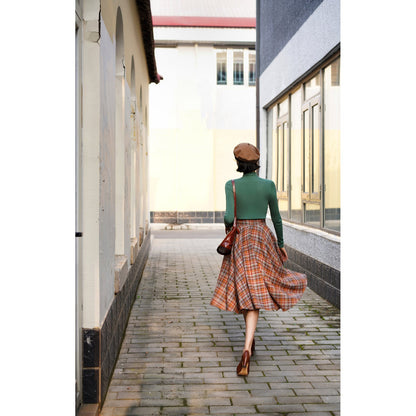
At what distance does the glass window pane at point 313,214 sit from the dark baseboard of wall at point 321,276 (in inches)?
22.3

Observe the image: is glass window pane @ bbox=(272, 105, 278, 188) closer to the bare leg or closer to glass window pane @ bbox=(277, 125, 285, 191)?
glass window pane @ bbox=(277, 125, 285, 191)

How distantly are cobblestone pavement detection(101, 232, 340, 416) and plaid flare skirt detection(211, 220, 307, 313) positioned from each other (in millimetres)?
578

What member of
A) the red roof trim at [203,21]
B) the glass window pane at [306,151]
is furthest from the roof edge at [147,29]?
the red roof trim at [203,21]

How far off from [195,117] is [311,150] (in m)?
16.7

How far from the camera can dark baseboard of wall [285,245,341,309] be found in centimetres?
777

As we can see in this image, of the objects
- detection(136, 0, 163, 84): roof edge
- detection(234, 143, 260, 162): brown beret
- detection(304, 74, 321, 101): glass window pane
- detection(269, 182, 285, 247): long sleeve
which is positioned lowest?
detection(269, 182, 285, 247): long sleeve

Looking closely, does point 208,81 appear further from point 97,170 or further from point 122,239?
point 97,170

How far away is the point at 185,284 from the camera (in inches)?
390

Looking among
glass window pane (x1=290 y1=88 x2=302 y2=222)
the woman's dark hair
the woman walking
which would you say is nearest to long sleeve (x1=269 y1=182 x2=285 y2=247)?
the woman walking

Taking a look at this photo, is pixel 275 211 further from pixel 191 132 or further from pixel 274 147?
pixel 191 132

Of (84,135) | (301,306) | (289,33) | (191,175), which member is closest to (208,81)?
(191,175)

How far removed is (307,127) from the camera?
33.2 ft

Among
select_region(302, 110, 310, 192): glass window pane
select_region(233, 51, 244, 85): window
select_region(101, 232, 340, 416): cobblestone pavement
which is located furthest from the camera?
select_region(233, 51, 244, 85): window
